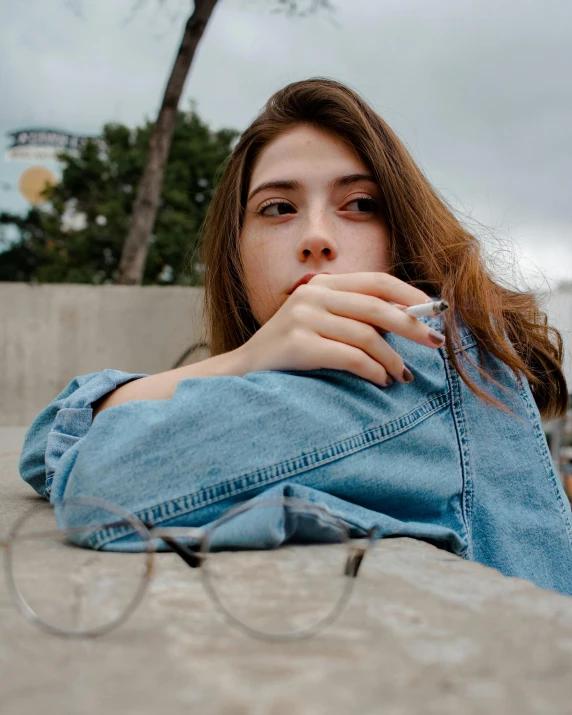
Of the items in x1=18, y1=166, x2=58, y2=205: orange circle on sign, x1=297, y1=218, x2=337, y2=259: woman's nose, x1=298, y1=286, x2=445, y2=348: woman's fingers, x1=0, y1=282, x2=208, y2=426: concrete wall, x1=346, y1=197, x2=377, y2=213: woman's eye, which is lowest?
x1=0, y1=282, x2=208, y2=426: concrete wall

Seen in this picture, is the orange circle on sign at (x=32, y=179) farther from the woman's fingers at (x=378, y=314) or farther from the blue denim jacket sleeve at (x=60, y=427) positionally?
→ the woman's fingers at (x=378, y=314)

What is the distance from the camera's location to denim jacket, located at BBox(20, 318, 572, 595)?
1.12 m

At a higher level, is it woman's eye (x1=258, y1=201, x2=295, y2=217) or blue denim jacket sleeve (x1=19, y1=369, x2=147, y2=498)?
woman's eye (x1=258, y1=201, x2=295, y2=217)

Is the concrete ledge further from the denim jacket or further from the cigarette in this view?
the cigarette

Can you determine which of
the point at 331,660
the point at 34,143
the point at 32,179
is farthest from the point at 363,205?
the point at 34,143

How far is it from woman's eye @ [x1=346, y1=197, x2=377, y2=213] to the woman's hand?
0.53 meters

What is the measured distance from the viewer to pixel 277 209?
1.85 metres

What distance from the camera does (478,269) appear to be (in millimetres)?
1628

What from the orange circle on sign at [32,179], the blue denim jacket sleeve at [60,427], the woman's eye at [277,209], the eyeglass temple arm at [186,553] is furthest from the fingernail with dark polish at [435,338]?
the orange circle on sign at [32,179]

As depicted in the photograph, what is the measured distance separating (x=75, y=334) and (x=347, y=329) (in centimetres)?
513

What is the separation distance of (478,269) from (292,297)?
584 millimetres

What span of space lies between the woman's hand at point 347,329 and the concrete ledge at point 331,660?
0.42 meters

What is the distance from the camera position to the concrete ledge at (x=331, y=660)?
1.86 ft

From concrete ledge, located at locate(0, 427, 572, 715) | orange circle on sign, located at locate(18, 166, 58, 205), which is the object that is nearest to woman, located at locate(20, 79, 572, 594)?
concrete ledge, located at locate(0, 427, 572, 715)
